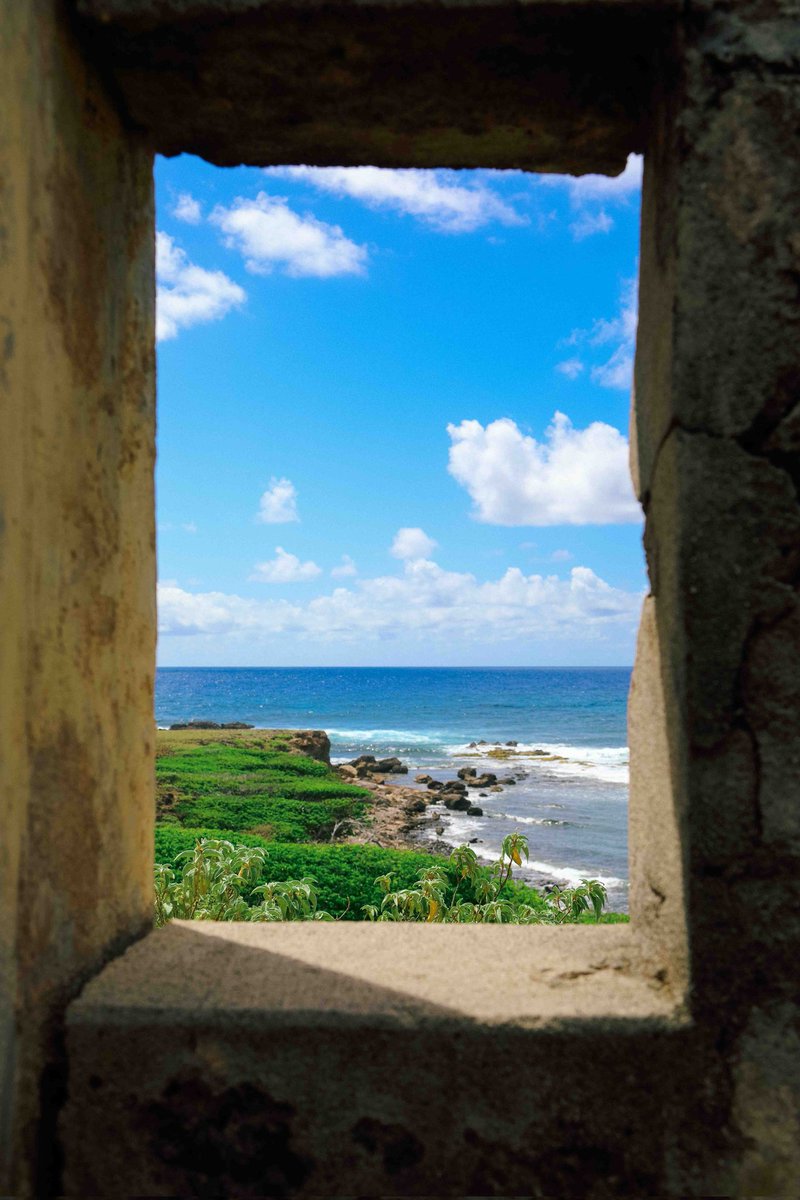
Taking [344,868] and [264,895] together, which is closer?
[264,895]

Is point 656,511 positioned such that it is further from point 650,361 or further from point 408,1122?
point 408,1122

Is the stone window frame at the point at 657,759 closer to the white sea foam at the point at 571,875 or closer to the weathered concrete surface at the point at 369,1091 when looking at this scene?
the weathered concrete surface at the point at 369,1091

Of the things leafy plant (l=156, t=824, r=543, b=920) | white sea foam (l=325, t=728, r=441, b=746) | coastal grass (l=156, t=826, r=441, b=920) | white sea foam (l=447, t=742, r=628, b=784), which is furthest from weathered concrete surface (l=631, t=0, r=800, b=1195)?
white sea foam (l=325, t=728, r=441, b=746)

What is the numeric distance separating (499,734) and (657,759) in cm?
4689

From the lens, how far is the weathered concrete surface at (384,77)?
143 cm

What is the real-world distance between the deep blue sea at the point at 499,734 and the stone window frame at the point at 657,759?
1097cm

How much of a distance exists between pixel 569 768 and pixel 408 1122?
1180 inches

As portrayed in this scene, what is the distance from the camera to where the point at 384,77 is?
61.4 inches

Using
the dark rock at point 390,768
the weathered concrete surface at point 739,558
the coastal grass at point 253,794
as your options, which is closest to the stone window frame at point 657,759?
the weathered concrete surface at point 739,558

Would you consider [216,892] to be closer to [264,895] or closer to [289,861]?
[264,895]

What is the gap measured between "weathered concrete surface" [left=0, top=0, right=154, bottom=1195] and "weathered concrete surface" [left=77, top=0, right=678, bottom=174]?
0.16 meters

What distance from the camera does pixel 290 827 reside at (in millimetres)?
13156

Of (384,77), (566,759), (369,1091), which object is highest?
(384,77)

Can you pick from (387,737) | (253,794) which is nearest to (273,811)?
(253,794)
